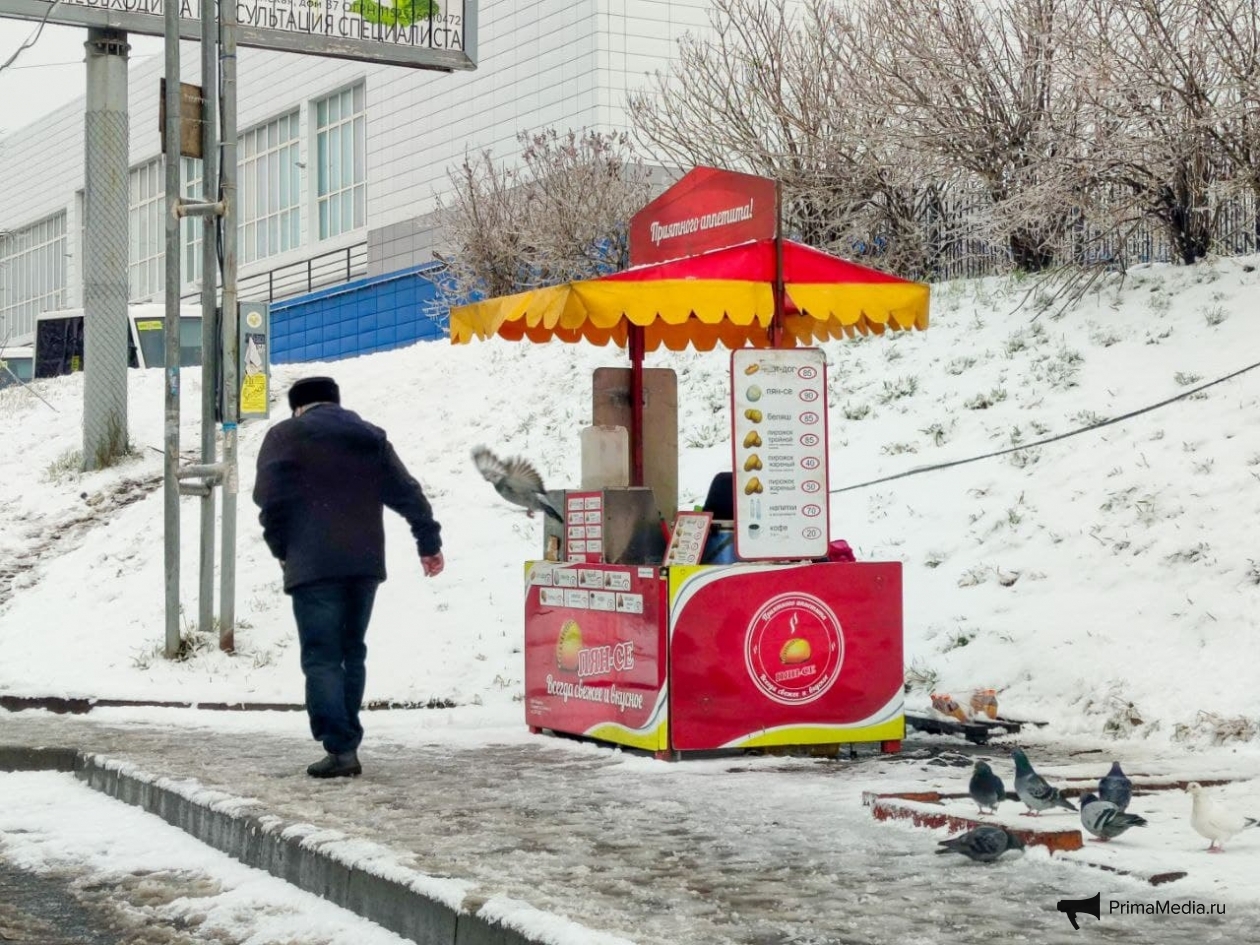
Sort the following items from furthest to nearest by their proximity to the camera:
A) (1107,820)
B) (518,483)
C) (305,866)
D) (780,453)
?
(518,483), (780,453), (305,866), (1107,820)

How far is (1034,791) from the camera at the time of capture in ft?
20.0

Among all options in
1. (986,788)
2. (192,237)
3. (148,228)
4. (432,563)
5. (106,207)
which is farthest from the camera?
(148,228)

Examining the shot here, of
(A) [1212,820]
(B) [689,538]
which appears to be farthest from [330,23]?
(A) [1212,820]

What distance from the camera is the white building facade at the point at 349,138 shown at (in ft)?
101

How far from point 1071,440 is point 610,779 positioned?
618cm

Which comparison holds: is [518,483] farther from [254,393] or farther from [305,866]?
[254,393]

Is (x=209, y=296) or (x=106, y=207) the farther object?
(x=106, y=207)

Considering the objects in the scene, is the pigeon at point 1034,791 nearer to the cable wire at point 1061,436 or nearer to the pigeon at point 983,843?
the pigeon at point 983,843

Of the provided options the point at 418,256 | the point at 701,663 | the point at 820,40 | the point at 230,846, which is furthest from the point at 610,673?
the point at 418,256

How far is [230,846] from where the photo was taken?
666 centimetres

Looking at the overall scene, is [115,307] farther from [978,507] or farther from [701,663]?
[701,663]

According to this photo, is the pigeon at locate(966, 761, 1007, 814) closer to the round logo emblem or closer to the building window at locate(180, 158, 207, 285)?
the round logo emblem

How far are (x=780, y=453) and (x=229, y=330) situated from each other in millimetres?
6108

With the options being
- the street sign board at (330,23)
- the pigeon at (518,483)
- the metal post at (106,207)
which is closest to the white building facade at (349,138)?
the street sign board at (330,23)
